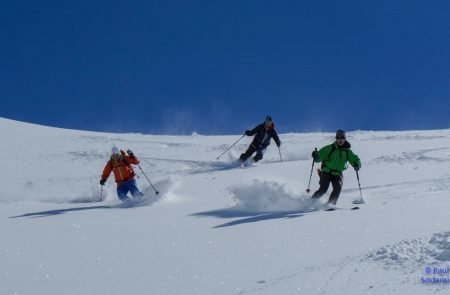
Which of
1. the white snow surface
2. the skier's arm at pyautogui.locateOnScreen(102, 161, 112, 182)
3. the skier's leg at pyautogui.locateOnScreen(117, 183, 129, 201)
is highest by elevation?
the skier's arm at pyautogui.locateOnScreen(102, 161, 112, 182)

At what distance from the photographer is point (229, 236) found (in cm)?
724

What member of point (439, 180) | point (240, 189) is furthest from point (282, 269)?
point (439, 180)

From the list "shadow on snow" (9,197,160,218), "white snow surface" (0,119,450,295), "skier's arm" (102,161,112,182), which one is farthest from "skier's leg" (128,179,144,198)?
"shadow on snow" (9,197,160,218)

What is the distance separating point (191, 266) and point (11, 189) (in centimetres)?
1044

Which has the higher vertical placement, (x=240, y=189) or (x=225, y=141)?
(x=225, y=141)

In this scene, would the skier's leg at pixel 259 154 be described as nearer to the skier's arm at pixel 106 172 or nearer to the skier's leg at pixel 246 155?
the skier's leg at pixel 246 155

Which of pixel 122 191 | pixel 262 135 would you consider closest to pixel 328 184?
pixel 122 191

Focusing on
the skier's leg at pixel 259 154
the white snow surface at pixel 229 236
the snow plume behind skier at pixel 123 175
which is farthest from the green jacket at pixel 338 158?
the skier's leg at pixel 259 154

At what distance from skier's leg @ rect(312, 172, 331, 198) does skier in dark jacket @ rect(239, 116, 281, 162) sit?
25.4 feet

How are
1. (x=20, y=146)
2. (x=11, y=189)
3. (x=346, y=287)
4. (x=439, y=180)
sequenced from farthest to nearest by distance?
(x=20, y=146) < (x=11, y=189) < (x=439, y=180) < (x=346, y=287)

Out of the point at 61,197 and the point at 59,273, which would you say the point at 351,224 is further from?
the point at 61,197

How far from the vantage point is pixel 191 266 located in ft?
19.1

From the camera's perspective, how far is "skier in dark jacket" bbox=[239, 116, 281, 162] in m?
18.6

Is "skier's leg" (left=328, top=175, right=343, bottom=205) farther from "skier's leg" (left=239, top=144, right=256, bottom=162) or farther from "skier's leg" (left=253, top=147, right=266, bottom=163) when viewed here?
"skier's leg" (left=253, top=147, right=266, bottom=163)
